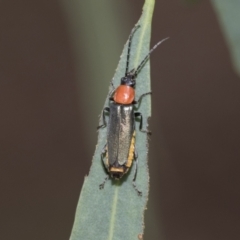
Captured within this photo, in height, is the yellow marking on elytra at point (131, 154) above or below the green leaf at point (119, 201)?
above

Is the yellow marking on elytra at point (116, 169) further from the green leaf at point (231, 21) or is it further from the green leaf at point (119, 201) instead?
the green leaf at point (231, 21)

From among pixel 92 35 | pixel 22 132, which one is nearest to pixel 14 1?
pixel 22 132

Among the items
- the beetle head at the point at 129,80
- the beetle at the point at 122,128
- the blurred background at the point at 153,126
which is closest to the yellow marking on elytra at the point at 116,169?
the beetle at the point at 122,128

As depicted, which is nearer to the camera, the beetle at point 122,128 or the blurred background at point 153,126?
the beetle at point 122,128

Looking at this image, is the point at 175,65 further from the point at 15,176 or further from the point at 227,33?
the point at 227,33

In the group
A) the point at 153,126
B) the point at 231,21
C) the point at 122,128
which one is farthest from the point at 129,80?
the point at 153,126

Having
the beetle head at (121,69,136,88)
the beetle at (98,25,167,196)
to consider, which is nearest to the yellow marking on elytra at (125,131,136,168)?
the beetle at (98,25,167,196)
